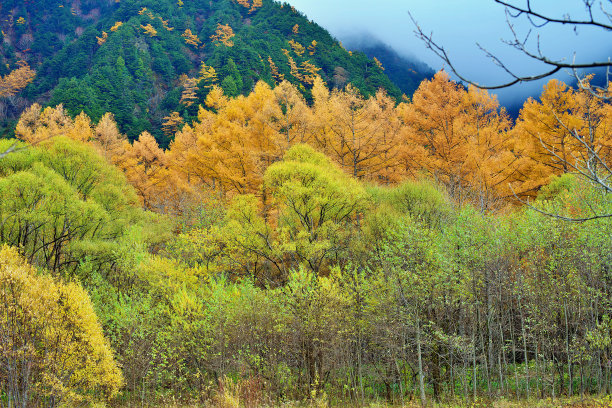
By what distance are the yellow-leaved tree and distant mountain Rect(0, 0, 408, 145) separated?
36382 millimetres

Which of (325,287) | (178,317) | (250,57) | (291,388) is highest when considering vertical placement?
(250,57)

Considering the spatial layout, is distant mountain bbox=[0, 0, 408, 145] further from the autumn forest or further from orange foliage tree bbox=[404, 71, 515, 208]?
orange foliage tree bbox=[404, 71, 515, 208]

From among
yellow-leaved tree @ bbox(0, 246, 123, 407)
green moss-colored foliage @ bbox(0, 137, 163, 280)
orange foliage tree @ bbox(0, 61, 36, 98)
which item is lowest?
yellow-leaved tree @ bbox(0, 246, 123, 407)

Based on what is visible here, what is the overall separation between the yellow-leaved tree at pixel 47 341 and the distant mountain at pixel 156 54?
36.4 m

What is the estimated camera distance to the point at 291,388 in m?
12.9

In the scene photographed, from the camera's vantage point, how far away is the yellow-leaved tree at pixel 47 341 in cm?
1151

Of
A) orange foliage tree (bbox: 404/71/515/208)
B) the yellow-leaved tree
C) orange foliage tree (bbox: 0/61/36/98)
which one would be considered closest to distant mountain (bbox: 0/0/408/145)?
orange foliage tree (bbox: 0/61/36/98)

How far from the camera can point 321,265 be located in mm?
18688

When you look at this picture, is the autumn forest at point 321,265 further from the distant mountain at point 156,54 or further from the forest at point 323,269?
the distant mountain at point 156,54

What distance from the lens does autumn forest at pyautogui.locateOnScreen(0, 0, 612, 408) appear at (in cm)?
1153

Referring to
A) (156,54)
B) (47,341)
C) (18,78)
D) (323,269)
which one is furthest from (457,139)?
(18,78)

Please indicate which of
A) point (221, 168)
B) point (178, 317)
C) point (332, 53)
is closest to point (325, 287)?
point (178, 317)

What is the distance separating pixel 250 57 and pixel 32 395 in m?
52.7

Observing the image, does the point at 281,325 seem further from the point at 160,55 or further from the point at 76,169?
the point at 160,55
